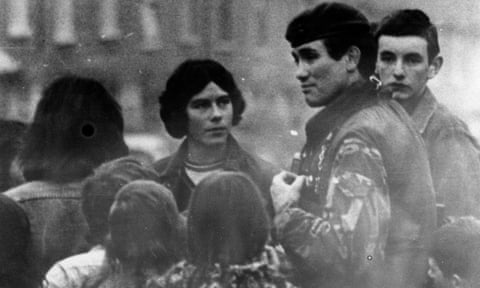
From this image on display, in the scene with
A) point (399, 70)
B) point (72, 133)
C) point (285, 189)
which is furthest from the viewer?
point (399, 70)

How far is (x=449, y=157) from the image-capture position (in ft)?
17.0

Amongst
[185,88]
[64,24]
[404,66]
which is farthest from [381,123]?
[64,24]

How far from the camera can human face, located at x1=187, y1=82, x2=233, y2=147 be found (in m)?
5.02

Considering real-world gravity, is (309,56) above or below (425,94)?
above

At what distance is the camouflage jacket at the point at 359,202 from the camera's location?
16.4ft

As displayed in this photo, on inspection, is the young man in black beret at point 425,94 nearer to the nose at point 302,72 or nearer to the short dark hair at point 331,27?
the short dark hair at point 331,27

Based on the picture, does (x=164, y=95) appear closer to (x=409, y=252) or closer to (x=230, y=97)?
(x=230, y=97)

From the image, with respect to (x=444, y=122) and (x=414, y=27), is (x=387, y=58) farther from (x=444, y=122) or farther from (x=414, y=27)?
(x=444, y=122)

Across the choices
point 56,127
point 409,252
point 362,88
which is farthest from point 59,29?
point 409,252

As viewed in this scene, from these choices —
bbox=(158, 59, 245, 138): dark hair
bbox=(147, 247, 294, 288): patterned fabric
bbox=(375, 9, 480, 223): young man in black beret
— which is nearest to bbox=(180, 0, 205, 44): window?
bbox=(158, 59, 245, 138): dark hair

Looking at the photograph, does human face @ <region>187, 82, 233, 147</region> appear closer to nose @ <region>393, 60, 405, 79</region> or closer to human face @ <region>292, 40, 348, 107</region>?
human face @ <region>292, 40, 348, 107</region>

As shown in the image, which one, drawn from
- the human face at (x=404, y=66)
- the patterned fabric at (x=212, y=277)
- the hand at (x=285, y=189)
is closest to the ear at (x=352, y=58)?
the human face at (x=404, y=66)

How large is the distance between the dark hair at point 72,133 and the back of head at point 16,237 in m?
0.20

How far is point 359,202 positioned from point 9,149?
79.9 inches
